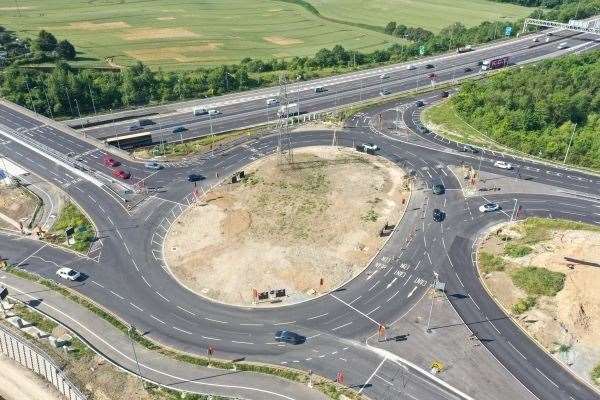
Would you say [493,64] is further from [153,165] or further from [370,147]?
[153,165]

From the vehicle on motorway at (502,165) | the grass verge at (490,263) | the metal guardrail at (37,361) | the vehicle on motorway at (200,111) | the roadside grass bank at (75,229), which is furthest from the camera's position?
the vehicle on motorway at (200,111)

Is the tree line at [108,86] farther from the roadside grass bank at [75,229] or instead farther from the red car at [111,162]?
the roadside grass bank at [75,229]

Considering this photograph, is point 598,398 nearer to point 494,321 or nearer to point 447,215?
point 494,321

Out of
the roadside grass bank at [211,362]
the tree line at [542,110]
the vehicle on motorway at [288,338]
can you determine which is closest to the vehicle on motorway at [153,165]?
the roadside grass bank at [211,362]

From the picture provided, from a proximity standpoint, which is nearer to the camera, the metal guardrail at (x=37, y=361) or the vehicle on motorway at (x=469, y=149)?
the metal guardrail at (x=37, y=361)

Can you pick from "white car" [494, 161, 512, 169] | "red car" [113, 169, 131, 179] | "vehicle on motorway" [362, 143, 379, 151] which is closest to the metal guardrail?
"red car" [113, 169, 131, 179]

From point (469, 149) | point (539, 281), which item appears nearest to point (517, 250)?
point (539, 281)

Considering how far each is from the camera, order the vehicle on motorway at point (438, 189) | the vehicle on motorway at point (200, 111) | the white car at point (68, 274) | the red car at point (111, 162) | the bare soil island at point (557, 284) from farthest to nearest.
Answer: the vehicle on motorway at point (200, 111) < the red car at point (111, 162) < the vehicle on motorway at point (438, 189) < the white car at point (68, 274) < the bare soil island at point (557, 284)
